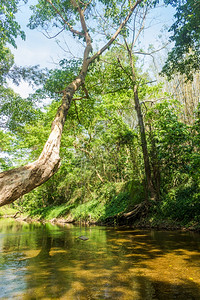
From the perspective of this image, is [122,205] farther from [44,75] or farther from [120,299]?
[120,299]

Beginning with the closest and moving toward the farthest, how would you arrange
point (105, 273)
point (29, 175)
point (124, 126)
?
point (29, 175)
point (105, 273)
point (124, 126)

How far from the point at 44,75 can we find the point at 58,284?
622 cm

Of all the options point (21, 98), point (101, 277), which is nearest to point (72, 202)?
point (21, 98)

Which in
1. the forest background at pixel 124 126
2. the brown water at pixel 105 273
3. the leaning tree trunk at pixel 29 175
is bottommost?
the brown water at pixel 105 273

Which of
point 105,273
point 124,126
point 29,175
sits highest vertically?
point 124,126

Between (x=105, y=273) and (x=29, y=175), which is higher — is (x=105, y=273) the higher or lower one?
the lower one

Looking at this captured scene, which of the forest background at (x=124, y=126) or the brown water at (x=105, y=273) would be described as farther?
the forest background at (x=124, y=126)

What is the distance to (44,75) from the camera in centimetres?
740

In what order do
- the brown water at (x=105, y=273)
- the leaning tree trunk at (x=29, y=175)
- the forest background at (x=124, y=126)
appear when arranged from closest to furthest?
the leaning tree trunk at (x=29, y=175)
the brown water at (x=105, y=273)
the forest background at (x=124, y=126)

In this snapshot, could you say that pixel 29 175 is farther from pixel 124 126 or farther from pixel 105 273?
pixel 124 126

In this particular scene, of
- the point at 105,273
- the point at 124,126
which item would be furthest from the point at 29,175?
the point at 124,126

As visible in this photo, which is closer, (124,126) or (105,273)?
(105,273)

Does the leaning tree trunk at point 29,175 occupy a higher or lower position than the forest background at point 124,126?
lower

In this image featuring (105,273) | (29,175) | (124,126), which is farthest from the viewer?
(124,126)
